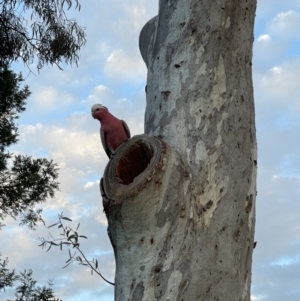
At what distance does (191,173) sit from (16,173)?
443 centimetres

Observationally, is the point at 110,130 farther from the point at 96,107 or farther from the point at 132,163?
the point at 132,163

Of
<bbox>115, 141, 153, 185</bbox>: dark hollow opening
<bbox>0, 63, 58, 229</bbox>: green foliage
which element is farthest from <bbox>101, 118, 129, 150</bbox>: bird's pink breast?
<bbox>0, 63, 58, 229</bbox>: green foliage

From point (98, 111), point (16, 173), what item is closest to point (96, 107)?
point (98, 111)

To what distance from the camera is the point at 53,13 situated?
5.31 meters

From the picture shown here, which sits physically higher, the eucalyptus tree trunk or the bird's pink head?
the bird's pink head

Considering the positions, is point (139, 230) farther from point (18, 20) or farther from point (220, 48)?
point (18, 20)

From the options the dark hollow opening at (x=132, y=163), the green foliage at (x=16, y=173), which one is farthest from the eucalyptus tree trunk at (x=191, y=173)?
the green foliage at (x=16, y=173)

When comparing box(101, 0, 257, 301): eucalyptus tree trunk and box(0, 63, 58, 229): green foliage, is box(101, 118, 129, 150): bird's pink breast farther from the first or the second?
box(0, 63, 58, 229): green foliage

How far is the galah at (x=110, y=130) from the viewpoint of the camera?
→ 2.05 m

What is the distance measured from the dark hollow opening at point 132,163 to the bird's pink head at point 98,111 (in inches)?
21.9

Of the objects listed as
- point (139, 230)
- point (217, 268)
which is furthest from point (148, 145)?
point (217, 268)

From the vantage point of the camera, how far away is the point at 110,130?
2086 mm

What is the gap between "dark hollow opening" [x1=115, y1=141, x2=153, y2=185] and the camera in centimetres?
164

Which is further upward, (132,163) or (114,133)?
(114,133)
